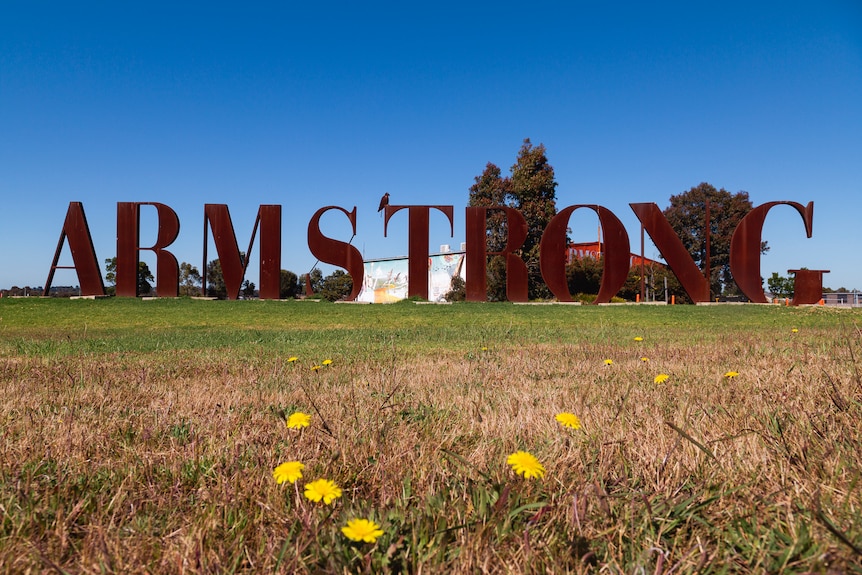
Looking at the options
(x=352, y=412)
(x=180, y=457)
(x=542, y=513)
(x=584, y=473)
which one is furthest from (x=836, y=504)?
(x=180, y=457)

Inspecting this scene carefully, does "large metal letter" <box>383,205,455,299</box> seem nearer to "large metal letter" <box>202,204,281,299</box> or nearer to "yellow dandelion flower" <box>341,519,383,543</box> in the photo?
"large metal letter" <box>202,204,281,299</box>

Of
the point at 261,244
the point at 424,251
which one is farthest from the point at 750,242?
the point at 261,244

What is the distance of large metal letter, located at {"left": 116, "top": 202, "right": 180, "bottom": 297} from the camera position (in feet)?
67.2

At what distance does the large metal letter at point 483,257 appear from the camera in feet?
67.1

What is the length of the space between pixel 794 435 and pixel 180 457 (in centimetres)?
215

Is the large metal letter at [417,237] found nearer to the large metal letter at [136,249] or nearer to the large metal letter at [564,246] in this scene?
the large metal letter at [564,246]

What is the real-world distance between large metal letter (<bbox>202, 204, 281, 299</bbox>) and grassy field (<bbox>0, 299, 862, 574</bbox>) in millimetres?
17477

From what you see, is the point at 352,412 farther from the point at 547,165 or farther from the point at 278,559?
the point at 547,165

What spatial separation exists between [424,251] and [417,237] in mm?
607

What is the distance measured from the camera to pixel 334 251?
2077 cm

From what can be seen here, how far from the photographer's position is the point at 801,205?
19656 mm

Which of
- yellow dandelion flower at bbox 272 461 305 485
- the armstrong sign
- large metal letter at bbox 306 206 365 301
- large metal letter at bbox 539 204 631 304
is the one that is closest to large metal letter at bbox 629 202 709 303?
the armstrong sign

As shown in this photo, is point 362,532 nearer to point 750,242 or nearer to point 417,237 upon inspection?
point 417,237

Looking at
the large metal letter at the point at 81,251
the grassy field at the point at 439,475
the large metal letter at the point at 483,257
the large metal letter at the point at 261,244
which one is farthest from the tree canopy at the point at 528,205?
the grassy field at the point at 439,475
